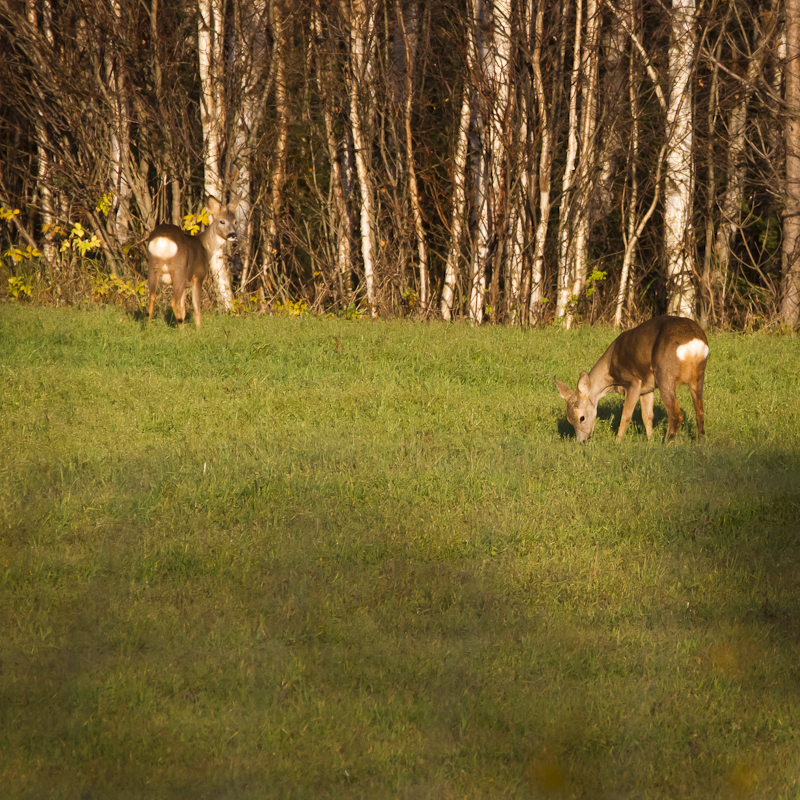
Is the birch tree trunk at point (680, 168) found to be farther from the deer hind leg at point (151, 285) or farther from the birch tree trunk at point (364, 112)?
the deer hind leg at point (151, 285)

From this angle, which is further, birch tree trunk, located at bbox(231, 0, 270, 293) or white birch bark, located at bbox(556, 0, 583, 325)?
birch tree trunk, located at bbox(231, 0, 270, 293)

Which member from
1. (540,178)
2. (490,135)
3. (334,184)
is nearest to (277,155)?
(334,184)

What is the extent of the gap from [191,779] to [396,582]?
181 cm

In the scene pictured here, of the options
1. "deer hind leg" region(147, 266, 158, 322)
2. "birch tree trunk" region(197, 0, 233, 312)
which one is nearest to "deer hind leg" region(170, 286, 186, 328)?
"deer hind leg" region(147, 266, 158, 322)

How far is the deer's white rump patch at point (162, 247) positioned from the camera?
38.9 ft

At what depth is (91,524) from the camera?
18.6 ft

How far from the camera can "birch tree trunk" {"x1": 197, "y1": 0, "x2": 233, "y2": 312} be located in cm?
1480

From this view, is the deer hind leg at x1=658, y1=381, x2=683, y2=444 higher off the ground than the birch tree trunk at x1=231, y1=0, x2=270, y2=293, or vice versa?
the birch tree trunk at x1=231, y1=0, x2=270, y2=293

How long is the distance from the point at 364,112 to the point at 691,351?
8897 mm

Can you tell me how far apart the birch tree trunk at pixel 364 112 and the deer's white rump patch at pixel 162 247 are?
13.4 ft

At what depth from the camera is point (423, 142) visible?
15.8 meters

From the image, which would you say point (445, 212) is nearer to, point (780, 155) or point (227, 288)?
point (227, 288)

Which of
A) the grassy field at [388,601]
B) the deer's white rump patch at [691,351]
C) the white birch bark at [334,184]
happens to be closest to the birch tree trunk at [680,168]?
the white birch bark at [334,184]

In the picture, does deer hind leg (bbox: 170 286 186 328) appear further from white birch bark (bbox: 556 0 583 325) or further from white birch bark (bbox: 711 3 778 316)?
white birch bark (bbox: 711 3 778 316)
